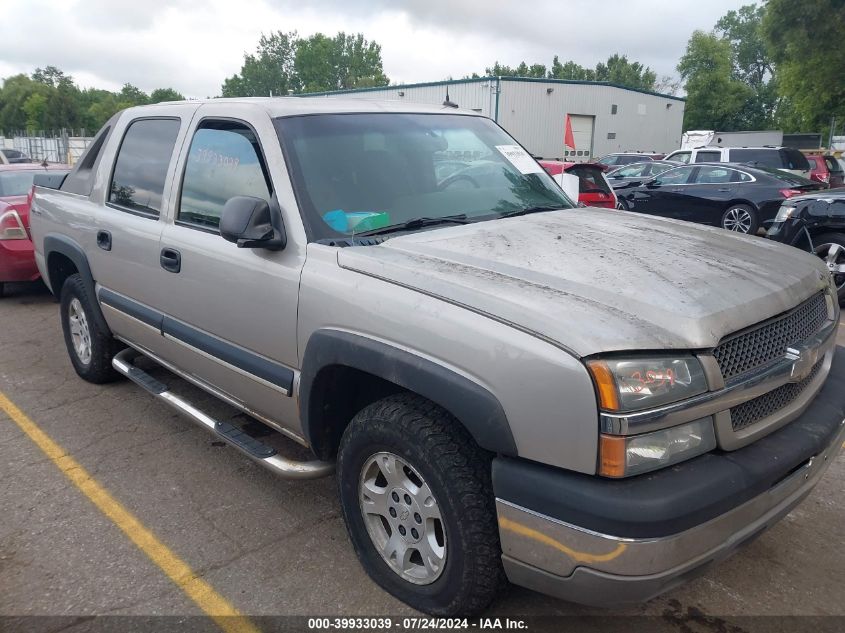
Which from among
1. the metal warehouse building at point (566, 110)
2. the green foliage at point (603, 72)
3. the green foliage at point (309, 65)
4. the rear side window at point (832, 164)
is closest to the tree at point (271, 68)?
the green foliage at point (309, 65)

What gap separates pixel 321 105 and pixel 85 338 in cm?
282

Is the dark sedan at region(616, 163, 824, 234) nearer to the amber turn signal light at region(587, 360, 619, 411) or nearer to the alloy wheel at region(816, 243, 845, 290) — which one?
the alloy wheel at region(816, 243, 845, 290)

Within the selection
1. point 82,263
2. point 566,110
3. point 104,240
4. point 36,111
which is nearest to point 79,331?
point 82,263

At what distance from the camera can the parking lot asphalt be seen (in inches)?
105

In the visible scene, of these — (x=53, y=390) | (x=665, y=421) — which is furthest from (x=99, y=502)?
(x=665, y=421)

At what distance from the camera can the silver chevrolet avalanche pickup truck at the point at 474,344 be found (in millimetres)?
1949

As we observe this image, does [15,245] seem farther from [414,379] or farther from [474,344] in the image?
[474,344]

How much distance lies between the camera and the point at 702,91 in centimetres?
5875

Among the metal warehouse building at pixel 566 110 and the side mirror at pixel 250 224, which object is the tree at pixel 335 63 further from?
the side mirror at pixel 250 224

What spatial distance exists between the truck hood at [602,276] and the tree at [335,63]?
9586cm

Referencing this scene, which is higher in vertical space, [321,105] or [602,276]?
[321,105]

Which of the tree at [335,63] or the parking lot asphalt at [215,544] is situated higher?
the tree at [335,63]

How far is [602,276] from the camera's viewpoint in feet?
7.68

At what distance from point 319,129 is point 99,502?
2158 mm
